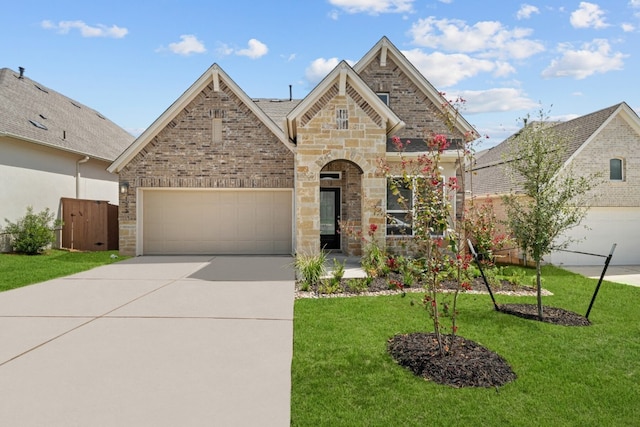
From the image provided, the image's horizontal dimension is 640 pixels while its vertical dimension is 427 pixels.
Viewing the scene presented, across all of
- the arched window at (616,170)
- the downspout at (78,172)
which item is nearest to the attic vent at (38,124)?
the downspout at (78,172)

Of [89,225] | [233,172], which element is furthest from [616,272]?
[89,225]

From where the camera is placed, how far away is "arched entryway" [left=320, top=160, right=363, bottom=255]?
1437cm

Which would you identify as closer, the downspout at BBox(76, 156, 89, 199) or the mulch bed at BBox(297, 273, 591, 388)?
the mulch bed at BBox(297, 273, 591, 388)

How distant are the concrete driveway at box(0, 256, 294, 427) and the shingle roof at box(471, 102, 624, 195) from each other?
7650mm

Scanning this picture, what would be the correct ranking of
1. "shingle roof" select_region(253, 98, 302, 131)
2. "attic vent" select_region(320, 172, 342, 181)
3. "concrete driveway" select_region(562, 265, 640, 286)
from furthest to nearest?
1. "shingle roof" select_region(253, 98, 302, 131)
2. "attic vent" select_region(320, 172, 342, 181)
3. "concrete driveway" select_region(562, 265, 640, 286)

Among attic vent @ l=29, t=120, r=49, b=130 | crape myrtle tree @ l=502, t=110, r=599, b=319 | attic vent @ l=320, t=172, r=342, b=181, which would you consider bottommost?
crape myrtle tree @ l=502, t=110, r=599, b=319

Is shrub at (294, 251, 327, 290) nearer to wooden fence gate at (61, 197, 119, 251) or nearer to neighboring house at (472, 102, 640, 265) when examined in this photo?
neighboring house at (472, 102, 640, 265)

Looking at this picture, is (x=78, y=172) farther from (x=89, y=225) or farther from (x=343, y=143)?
(x=343, y=143)

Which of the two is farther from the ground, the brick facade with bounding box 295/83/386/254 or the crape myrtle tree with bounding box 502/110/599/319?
the brick facade with bounding box 295/83/386/254

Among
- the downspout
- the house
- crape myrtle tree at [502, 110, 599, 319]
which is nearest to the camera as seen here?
crape myrtle tree at [502, 110, 599, 319]

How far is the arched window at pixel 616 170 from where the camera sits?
1478cm

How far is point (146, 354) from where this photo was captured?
Answer: 5117 mm

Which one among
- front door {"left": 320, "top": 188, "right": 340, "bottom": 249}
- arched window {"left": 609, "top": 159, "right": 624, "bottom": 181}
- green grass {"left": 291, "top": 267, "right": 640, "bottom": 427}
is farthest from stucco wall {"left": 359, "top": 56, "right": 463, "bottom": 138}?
green grass {"left": 291, "top": 267, "right": 640, "bottom": 427}

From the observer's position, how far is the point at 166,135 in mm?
14328
